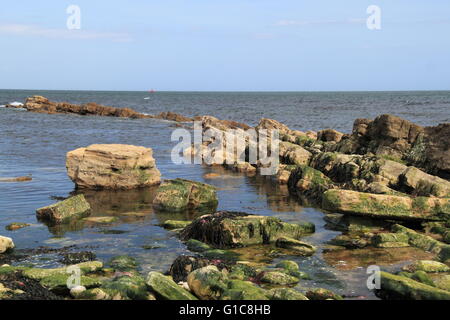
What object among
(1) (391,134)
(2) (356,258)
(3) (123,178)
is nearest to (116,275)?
(2) (356,258)

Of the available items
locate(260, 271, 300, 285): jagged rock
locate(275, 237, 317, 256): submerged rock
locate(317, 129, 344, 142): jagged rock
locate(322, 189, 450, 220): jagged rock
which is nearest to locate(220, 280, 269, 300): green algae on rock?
locate(260, 271, 300, 285): jagged rock

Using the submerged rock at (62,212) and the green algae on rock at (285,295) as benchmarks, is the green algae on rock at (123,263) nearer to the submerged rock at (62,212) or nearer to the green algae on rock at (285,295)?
the green algae on rock at (285,295)

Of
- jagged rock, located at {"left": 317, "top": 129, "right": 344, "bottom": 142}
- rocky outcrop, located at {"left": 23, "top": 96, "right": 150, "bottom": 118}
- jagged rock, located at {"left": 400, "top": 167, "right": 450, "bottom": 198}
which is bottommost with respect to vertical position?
jagged rock, located at {"left": 400, "top": 167, "right": 450, "bottom": 198}

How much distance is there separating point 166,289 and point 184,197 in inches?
387

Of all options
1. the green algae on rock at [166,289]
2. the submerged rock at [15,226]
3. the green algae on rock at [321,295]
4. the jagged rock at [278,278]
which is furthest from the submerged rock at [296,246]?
the submerged rock at [15,226]

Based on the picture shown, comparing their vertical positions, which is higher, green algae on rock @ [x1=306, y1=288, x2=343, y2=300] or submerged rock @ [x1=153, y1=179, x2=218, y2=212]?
submerged rock @ [x1=153, y1=179, x2=218, y2=212]

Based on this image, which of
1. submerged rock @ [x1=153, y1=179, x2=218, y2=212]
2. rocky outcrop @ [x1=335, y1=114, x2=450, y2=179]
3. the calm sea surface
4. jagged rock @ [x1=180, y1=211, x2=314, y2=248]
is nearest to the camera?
the calm sea surface

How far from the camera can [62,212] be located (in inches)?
710

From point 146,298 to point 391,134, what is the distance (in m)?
20.0

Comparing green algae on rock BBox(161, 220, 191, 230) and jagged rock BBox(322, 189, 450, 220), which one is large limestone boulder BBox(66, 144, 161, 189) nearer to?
green algae on rock BBox(161, 220, 191, 230)

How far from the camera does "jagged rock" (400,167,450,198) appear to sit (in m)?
19.4

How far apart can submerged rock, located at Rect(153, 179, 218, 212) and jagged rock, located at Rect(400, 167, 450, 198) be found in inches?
294

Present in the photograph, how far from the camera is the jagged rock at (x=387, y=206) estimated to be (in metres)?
17.0
